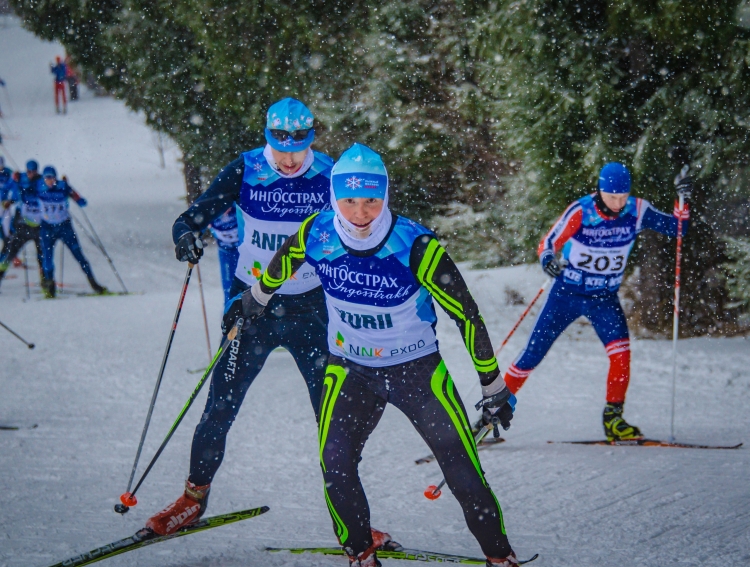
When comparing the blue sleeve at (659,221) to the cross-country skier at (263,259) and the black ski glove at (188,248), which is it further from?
the black ski glove at (188,248)

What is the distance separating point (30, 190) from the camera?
12.8 meters

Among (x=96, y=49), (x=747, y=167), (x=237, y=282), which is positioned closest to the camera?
(x=237, y=282)

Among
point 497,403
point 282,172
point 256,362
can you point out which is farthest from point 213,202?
point 497,403

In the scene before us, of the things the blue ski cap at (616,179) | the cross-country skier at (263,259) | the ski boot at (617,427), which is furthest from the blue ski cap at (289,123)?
the ski boot at (617,427)

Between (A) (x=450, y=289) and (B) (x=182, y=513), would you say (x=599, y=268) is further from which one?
(B) (x=182, y=513)

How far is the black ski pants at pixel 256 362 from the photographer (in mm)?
3986

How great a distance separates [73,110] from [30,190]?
2763 cm

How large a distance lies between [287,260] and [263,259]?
0.65 m

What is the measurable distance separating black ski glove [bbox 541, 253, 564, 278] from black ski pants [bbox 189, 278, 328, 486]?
6.62ft

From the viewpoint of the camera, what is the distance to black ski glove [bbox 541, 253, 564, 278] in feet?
18.1

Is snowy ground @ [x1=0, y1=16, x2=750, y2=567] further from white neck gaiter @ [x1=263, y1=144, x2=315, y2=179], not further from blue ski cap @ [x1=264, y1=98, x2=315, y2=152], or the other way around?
blue ski cap @ [x1=264, y1=98, x2=315, y2=152]

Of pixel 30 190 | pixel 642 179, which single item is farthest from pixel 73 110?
pixel 642 179

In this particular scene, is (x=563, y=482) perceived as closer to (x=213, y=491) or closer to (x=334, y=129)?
(x=213, y=491)

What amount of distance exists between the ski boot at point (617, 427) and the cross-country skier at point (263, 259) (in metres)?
2.42
